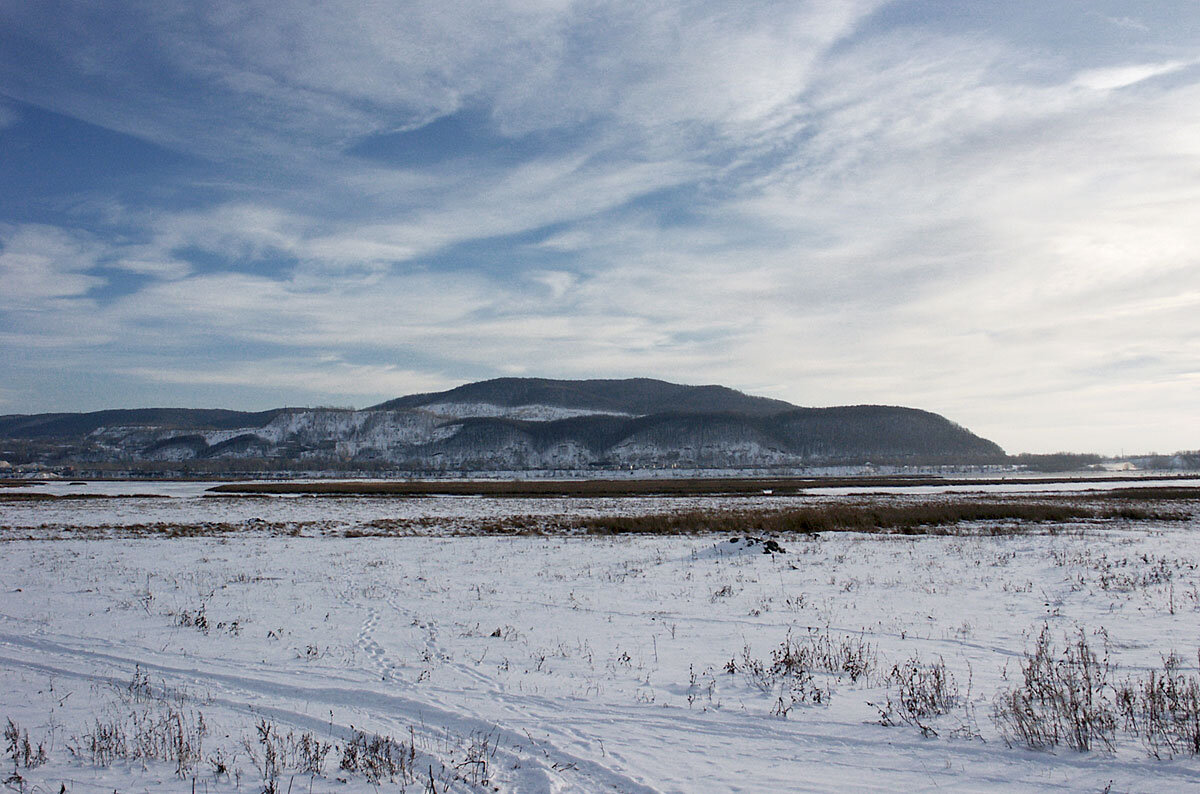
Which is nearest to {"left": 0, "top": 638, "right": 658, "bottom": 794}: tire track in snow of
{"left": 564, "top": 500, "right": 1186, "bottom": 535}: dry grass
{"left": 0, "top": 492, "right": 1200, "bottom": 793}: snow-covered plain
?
{"left": 0, "top": 492, "right": 1200, "bottom": 793}: snow-covered plain

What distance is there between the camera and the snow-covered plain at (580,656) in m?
6.13

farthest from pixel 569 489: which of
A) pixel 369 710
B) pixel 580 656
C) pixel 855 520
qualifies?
pixel 369 710

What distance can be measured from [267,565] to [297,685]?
1490cm

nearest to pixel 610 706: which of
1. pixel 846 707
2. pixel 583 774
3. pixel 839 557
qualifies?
pixel 583 774

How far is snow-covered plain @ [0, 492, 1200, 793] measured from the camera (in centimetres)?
613

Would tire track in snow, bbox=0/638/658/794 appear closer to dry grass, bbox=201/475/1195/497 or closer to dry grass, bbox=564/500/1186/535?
dry grass, bbox=564/500/1186/535

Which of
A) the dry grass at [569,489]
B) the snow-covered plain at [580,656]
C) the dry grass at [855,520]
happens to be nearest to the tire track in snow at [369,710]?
the snow-covered plain at [580,656]

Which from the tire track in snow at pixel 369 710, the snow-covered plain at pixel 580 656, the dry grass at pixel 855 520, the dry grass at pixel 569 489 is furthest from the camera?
the dry grass at pixel 569 489

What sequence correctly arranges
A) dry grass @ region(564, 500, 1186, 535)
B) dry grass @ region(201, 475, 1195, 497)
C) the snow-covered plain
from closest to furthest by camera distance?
the snow-covered plain → dry grass @ region(564, 500, 1186, 535) → dry grass @ region(201, 475, 1195, 497)

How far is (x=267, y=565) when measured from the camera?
2216cm

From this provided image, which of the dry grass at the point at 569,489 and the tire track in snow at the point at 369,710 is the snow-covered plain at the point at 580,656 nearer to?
the tire track in snow at the point at 369,710

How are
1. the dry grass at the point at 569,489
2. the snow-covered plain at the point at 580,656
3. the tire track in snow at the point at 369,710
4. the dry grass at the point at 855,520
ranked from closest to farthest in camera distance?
the tire track in snow at the point at 369,710 < the snow-covered plain at the point at 580,656 < the dry grass at the point at 855,520 < the dry grass at the point at 569,489

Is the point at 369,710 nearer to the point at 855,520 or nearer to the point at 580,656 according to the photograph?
the point at 580,656

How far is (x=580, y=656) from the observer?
10.5 m
